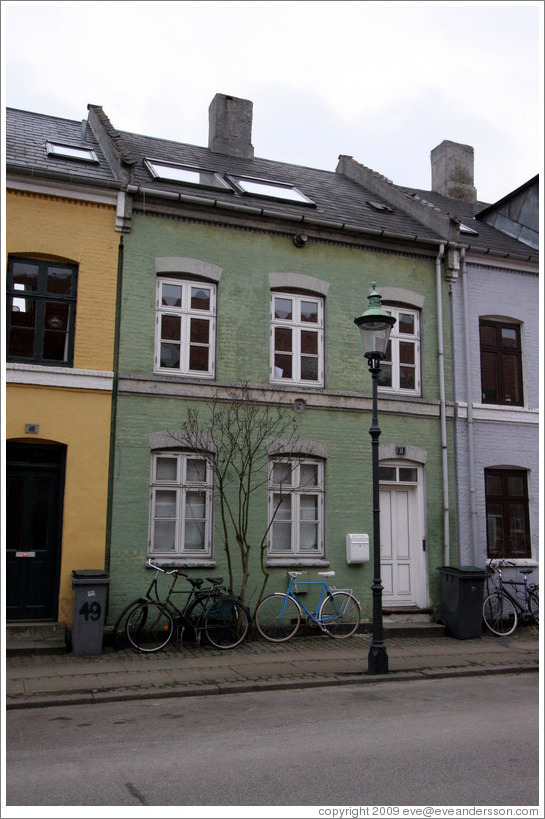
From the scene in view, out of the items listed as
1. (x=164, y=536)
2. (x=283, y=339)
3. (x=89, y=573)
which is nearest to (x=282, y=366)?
(x=283, y=339)

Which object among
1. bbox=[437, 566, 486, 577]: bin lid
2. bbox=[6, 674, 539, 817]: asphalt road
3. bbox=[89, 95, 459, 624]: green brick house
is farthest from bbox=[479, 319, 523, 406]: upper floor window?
bbox=[6, 674, 539, 817]: asphalt road

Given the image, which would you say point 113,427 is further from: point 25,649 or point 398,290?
point 398,290

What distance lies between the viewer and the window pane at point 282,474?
1325 cm

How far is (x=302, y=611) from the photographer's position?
1284 centimetres

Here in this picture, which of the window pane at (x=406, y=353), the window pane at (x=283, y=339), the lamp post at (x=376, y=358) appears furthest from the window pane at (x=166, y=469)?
the window pane at (x=406, y=353)

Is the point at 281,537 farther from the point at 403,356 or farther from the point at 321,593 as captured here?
the point at 403,356

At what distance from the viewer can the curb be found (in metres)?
8.43

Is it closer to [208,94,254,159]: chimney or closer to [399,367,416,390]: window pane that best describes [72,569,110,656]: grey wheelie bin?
[399,367,416,390]: window pane

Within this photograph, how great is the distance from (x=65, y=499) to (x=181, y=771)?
6530mm

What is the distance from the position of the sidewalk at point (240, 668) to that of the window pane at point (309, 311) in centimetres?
580

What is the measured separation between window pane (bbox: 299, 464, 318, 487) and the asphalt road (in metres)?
4.74

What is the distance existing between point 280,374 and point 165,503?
3.18 m

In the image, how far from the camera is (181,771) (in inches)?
232

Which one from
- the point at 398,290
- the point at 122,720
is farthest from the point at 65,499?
the point at 398,290
